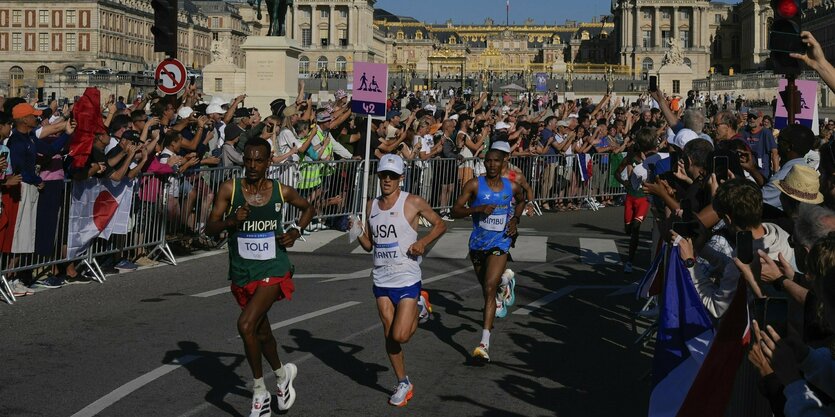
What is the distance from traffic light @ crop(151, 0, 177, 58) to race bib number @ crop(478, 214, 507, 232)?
757 centimetres

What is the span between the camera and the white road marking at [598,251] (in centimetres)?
1571

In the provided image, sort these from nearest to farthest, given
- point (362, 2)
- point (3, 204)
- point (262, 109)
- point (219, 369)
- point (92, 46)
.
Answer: point (219, 369) < point (3, 204) < point (262, 109) < point (92, 46) < point (362, 2)

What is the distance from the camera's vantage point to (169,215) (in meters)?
15.0

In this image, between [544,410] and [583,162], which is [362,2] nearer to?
[583,162]

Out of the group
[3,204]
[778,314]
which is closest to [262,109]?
[3,204]

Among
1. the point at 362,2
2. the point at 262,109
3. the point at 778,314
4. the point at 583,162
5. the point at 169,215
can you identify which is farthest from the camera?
the point at 362,2

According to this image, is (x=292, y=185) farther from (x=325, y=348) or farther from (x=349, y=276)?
(x=325, y=348)

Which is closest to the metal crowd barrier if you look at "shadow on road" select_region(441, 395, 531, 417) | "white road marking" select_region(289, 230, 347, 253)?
"white road marking" select_region(289, 230, 347, 253)

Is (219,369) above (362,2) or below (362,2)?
below

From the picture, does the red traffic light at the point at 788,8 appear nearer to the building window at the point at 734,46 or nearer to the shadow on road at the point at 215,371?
the shadow on road at the point at 215,371

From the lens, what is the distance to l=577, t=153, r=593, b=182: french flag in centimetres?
2325

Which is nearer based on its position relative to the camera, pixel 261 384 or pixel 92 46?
pixel 261 384

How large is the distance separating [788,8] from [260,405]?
22.5ft

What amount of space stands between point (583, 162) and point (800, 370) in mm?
19236
